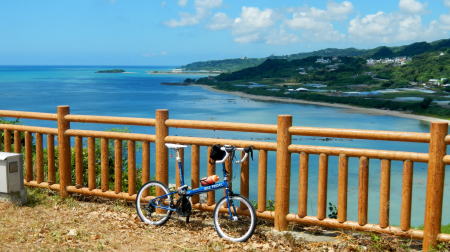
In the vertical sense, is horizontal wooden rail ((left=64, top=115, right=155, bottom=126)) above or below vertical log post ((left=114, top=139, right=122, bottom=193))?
above

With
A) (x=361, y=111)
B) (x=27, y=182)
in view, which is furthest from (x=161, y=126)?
(x=361, y=111)

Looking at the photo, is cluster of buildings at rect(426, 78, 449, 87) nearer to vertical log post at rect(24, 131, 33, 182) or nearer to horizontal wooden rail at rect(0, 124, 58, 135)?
vertical log post at rect(24, 131, 33, 182)

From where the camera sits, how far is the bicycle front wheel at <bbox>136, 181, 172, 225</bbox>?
21.4 ft

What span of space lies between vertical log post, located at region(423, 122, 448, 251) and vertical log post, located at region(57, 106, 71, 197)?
16.3 feet

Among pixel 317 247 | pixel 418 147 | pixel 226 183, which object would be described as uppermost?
pixel 226 183

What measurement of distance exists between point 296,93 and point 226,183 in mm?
103065

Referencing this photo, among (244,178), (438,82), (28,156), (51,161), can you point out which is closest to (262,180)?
(244,178)

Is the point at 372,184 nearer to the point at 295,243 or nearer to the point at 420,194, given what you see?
the point at 420,194

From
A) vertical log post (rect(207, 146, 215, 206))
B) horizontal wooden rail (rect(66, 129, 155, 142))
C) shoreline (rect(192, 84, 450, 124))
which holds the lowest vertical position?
shoreline (rect(192, 84, 450, 124))

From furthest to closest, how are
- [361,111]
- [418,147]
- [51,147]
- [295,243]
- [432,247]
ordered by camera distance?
1. [361,111]
2. [418,147]
3. [51,147]
4. [295,243]
5. [432,247]

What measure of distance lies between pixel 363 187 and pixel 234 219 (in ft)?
4.87

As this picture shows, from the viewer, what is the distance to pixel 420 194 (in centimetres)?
3148

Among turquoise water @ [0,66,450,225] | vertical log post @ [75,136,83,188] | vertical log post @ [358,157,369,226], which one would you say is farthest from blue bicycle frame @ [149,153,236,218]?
turquoise water @ [0,66,450,225]

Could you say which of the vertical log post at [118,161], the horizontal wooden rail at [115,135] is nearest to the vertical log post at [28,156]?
the horizontal wooden rail at [115,135]
